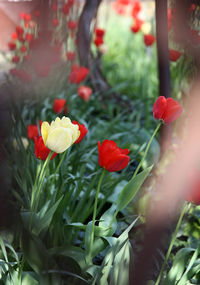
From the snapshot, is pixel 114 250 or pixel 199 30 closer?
pixel 114 250

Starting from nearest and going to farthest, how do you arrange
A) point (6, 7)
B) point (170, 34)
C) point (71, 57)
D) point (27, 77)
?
point (170, 34) < point (27, 77) < point (71, 57) < point (6, 7)

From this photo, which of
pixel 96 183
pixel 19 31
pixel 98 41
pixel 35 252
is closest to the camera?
pixel 35 252

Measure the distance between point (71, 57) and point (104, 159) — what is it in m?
1.59

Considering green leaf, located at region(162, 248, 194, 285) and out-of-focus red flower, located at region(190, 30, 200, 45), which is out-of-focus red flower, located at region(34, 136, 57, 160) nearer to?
green leaf, located at region(162, 248, 194, 285)

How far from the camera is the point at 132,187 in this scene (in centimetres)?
90

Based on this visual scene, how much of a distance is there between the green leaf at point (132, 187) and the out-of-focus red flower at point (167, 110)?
13 centimetres

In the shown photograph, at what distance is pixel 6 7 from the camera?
2.94m

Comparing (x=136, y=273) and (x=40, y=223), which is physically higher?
(x=136, y=273)

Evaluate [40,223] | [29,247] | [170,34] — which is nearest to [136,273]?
[29,247]

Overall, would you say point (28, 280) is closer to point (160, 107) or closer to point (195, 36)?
point (160, 107)

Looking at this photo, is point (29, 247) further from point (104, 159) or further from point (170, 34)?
point (170, 34)

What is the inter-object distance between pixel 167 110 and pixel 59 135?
0.26 m

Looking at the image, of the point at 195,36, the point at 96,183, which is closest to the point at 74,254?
the point at 96,183

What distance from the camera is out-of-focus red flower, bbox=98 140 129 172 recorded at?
33.5 inches
